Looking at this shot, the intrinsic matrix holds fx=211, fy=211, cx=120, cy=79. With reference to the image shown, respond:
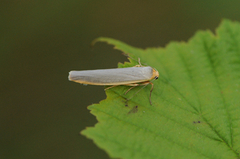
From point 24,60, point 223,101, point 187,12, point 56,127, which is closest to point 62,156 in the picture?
point 56,127

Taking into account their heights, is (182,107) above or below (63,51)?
below

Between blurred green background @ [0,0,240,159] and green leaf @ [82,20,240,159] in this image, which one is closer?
green leaf @ [82,20,240,159]

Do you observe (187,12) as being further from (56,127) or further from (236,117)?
(56,127)

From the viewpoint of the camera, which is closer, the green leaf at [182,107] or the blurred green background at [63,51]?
the green leaf at [182,107]

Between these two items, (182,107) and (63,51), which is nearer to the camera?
(182,107)
